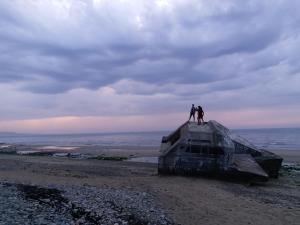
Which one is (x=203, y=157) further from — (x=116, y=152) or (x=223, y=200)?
(x=116, y=152)

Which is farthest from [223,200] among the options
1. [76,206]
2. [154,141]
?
[154,141]

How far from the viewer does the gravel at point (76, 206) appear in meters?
10.5

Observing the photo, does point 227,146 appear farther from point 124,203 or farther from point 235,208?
point 124,203

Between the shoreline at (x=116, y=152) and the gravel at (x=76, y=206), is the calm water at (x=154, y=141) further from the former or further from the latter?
the gravel at (x=76, y=206)

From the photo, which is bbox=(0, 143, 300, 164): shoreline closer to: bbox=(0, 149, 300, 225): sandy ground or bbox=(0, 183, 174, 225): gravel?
bbox=(0, 149, 300, 225): sandy ground

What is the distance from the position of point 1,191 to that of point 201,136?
12.2 m

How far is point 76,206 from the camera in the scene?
12.3m

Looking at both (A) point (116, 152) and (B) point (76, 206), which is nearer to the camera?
(B) point (76, 206)

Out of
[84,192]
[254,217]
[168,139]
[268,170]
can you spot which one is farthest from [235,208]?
[168,139]

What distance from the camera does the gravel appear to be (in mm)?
10492

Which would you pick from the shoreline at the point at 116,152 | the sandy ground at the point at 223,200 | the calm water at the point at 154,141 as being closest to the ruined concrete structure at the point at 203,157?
the sandy ground at the point at 223,200

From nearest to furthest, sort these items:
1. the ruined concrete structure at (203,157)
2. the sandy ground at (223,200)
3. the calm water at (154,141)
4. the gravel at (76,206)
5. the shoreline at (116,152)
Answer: the gravel at (76,206)
the sandy ground at (223,200)
the ruined concrete structure at (203,157)
the shoreline at (116,152)
the calm water at (154,141)

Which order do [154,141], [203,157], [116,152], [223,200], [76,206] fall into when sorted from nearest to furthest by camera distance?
[76,206], [223,200], [203,157], [116,152], [154,141]

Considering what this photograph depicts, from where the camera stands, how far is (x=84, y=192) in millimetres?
14688
